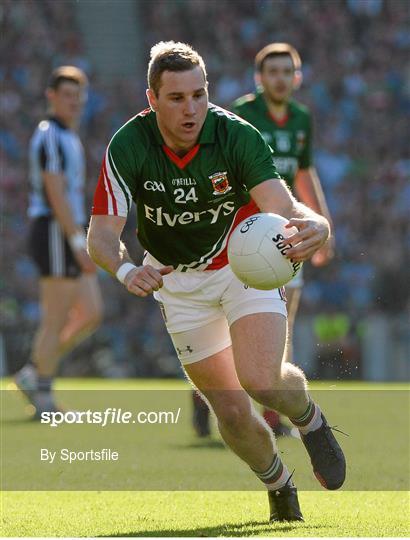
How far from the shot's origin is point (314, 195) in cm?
873

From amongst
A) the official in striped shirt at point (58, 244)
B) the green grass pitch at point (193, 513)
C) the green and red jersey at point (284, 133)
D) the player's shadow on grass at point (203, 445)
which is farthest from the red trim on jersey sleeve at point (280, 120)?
the green grass pitch at point (193, 513)

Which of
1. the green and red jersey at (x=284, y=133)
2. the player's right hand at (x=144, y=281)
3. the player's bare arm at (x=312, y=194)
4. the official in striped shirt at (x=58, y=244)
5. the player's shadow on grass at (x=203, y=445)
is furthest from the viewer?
the official in striped shirt at (x=58, y=244)

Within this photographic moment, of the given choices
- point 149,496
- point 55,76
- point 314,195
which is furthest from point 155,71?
point 55,76

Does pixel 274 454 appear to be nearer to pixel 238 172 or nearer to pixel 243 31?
pixel 238 172

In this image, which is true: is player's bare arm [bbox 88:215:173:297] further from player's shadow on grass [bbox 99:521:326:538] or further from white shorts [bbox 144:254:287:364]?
player's shadow on grass [bbox 99:521:326:538]

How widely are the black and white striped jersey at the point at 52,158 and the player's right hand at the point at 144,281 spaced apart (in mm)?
5763

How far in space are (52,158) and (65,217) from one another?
23.3 inches

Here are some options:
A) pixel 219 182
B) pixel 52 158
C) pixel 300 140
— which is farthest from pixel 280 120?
pixel 219 182

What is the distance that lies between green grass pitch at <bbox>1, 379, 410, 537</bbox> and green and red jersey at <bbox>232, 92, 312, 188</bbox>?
103 inches

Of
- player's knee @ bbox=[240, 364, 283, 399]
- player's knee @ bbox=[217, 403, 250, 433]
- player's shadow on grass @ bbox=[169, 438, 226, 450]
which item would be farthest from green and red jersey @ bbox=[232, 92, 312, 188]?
player's knee @ bbox=[240, 364, 283, 399]

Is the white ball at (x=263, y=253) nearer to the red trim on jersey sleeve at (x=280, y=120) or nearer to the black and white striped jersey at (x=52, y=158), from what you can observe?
the red trim on jersey sleeve at (x=280, y=120)

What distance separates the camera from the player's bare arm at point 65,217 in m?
10.2

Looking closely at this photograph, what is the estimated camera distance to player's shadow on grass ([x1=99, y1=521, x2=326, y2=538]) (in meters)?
5.03

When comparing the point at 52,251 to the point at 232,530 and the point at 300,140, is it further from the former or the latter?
the point at 232,530
